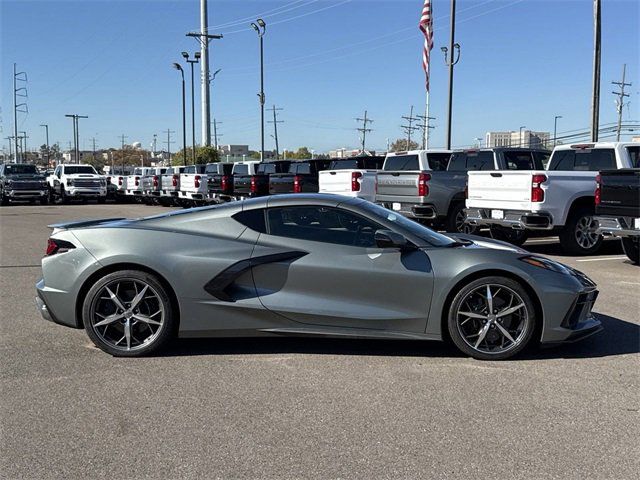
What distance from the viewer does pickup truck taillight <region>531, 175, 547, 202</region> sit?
35.1 feet

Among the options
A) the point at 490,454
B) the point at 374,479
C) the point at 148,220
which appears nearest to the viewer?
the point at 374,479

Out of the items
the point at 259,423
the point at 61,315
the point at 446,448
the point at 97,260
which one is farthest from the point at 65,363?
the point at 446,448

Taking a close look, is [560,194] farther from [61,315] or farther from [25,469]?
[25,469]

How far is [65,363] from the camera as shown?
489cm

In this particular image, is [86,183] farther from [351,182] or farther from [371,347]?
[371,347]

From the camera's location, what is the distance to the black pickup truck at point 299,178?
63.5 feet

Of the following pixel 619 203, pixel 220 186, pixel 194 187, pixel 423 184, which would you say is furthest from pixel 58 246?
pixel 194 187

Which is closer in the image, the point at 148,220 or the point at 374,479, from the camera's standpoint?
the point at 374,479

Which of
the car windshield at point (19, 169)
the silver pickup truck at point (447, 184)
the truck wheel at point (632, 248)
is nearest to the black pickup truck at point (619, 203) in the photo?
the truck wheel at point (632, 248)

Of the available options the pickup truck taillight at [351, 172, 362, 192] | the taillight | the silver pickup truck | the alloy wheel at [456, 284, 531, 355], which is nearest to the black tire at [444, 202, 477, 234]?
the silver pickup truck

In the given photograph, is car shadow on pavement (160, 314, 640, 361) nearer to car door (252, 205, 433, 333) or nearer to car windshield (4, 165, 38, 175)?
car door (252, 205, 433, 333)

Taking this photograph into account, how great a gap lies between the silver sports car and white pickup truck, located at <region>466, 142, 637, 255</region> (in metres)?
5.97

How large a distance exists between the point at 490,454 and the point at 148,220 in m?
3.45

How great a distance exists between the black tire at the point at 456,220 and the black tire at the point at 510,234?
1.78 feet
